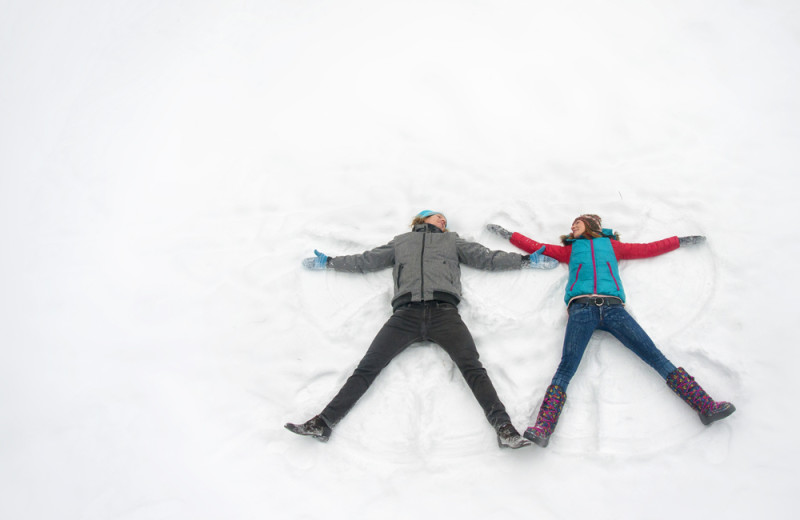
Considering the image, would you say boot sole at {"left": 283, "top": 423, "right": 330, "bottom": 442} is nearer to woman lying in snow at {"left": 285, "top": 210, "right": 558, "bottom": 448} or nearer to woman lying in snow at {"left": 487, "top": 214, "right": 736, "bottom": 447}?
woman lying in snow at {"left": 285, "top": 210, "right": 558, "bottom": 448}

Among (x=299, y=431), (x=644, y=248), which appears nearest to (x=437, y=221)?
(x=644, y=248)

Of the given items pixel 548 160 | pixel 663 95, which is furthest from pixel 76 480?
pixel 663 95

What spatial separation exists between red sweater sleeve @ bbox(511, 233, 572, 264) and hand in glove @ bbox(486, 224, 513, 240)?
0.22ft

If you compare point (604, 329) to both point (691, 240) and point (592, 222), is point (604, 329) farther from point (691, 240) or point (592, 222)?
point (691, 240)

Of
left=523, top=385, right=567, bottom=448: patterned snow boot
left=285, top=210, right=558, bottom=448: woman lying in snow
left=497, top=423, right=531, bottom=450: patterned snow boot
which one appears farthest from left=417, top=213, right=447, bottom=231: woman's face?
left=497, top=423, right=531, bottom=450: patterned snow boot

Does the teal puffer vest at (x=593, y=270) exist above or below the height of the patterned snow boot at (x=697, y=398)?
above

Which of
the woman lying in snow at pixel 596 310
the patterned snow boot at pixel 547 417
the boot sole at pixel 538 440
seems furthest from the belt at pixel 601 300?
the boot sole at pixel 538 440

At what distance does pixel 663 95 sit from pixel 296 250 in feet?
15.3

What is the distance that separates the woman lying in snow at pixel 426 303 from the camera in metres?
3.68

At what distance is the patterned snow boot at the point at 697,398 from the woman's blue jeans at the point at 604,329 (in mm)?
69

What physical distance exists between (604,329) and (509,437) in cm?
127

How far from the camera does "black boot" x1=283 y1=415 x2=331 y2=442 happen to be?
359cm

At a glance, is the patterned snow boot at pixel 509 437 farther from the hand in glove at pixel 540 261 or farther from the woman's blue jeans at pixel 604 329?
the hand in glove at pixel 540 261

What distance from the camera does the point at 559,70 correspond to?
5934 millimetres
